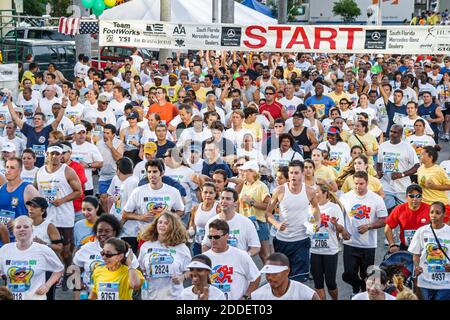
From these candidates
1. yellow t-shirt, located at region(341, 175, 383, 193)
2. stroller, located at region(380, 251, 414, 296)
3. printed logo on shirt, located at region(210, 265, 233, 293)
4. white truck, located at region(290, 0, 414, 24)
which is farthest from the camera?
white truck, located at region(290, 0, 414, 24)

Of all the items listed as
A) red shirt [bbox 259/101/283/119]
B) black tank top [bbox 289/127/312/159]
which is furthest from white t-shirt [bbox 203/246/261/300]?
red shirt [bbox 259/101/283/119]

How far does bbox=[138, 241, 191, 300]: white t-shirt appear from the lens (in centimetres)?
740

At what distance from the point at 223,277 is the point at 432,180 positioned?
4220 millimetres

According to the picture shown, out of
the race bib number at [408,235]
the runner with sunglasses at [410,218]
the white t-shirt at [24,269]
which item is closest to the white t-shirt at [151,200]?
the white t-shirt at [24,269]

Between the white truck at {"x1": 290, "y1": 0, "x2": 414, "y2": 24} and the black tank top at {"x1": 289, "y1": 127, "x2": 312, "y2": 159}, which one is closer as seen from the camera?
the black tank top at {"x1": 289, "y1": 127, "x2": 312, "y2": 159}

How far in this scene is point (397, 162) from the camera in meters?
11.7

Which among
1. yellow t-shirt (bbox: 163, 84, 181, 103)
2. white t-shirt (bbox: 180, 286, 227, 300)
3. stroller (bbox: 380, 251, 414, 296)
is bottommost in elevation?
stroller (bbox: 380, 251, 414, 296)

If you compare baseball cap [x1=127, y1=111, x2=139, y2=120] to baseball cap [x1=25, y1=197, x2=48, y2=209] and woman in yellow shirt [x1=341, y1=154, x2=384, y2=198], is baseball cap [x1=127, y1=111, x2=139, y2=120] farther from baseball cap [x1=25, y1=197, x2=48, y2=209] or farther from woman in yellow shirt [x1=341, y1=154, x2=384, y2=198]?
baseball cap [x1=25, y1=197, x2=48, y2=209]

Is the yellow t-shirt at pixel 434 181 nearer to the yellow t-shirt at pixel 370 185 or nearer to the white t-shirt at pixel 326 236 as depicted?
the yellow t-shirt at pixel 370 185

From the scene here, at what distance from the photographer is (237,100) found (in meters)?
15.2

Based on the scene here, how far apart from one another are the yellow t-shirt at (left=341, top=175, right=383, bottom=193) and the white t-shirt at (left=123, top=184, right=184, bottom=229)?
93.3 inches

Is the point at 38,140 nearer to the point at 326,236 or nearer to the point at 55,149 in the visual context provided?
the point at 55,149
